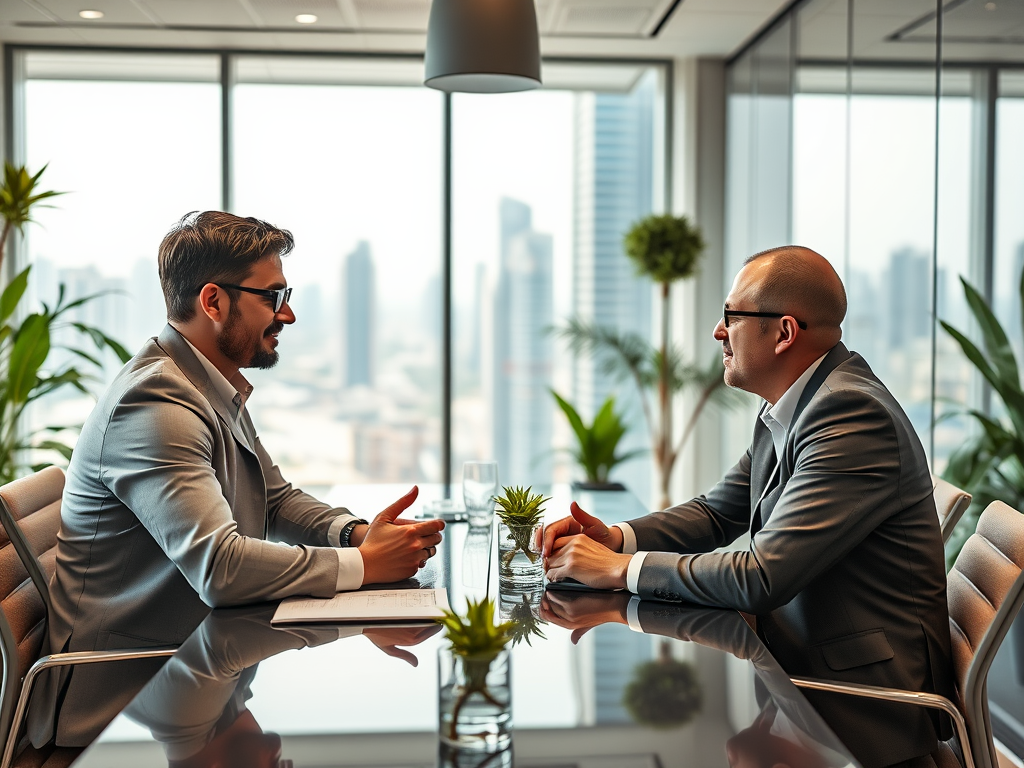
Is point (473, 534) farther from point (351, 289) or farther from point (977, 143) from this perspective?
point (351, 289)

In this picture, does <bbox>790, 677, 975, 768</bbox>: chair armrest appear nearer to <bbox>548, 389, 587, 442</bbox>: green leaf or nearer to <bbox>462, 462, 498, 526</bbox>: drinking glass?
<bbox>462, 462, 498, 526</bbox>: drinking glass

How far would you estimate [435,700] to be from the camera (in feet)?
4.13

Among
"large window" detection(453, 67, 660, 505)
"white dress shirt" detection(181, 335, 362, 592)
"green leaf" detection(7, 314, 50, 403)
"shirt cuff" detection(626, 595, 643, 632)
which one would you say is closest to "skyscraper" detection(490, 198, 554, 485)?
"large window" detection(453, 67, 660, 505)

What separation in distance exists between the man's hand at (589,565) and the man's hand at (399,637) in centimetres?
32

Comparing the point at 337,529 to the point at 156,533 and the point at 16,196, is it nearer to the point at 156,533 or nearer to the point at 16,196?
the point at 156,533

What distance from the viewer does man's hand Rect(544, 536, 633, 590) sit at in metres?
1.75

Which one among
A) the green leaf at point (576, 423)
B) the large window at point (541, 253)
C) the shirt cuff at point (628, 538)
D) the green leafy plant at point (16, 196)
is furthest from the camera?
the large window at point (541, 253)

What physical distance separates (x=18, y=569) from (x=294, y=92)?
162 inches

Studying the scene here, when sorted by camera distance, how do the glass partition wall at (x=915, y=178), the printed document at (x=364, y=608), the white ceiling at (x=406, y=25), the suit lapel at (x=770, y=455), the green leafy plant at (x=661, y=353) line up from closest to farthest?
the printed document at (x=364, y=608) → the suit lapel at (x=770, y=455) → the glass partition wall at (x=915, y=178) → the white ceiling at (x=406, y=25) → the green leafy plant at (x=661, y=353)

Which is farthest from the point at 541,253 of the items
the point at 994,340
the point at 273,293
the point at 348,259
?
the point at 273,293

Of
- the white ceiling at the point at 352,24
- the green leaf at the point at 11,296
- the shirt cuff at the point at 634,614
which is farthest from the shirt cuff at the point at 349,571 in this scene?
the white ceiling at the point at 352,24

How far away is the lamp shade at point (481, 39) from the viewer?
94.3 inches

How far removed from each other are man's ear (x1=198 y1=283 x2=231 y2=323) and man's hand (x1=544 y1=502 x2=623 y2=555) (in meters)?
0.82

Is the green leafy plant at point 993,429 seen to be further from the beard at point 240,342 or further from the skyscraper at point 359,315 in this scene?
the skyscraper at point 359,315
